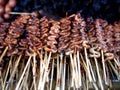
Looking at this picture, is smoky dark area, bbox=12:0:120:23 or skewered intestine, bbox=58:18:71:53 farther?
smoky dark area, bbox=12:0:120:23

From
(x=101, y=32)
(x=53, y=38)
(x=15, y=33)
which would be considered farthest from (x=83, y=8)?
(x=15, y=33)

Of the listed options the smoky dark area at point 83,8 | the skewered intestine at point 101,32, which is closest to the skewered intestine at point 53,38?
the smoky dark area at point 83,8

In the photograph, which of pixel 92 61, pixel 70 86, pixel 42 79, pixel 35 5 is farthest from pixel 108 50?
pixel 35 5

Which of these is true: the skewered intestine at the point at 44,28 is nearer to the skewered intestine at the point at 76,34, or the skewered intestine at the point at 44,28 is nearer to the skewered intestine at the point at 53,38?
the skewered intestine at the point at 53,38

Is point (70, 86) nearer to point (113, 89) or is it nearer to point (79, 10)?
point (113, 89)

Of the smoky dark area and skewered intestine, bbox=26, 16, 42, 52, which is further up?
the smoky dark area

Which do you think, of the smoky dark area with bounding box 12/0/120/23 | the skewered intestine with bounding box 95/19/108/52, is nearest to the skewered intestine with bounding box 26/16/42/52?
the smoky dark area with bounding box 12/0/120/23

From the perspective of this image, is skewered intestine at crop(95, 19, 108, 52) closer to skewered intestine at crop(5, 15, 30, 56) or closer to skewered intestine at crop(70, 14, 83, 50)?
skewered intestine at crop(70, 14, 83, 50)
